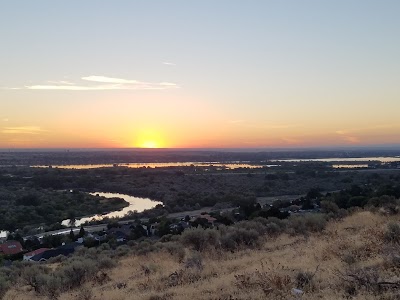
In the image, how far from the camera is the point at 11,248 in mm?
27047

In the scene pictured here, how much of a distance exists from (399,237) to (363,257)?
129cm

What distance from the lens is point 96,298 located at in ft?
26.3

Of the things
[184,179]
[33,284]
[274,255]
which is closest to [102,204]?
[184,179]

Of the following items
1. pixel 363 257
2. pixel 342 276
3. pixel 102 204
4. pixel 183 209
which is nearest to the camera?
pixel 342 276

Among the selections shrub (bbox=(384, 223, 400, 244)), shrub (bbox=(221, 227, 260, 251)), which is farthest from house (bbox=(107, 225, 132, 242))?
shrub (bbox=(384, 223, 400, 244))

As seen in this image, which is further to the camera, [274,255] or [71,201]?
[71,201]

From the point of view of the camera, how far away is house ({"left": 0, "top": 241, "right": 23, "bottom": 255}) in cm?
2603

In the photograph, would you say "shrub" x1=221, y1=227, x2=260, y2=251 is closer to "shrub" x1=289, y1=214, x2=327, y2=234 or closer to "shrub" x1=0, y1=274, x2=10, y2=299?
"shrub" x1=289, y1=214, x2=327, y2=234

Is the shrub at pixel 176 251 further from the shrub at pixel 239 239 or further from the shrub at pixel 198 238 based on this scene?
the shrub at pixel 239 239

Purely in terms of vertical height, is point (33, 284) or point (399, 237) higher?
point (399, 237)

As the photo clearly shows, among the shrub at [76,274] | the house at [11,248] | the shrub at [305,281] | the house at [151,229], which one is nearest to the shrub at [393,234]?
the shrub at [305,281]

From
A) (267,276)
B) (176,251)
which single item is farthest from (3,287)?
(267,276)

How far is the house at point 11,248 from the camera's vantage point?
26027mm

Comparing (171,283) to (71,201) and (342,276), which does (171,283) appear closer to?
(342,276)
